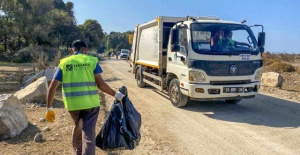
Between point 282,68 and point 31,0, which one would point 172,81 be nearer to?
point 282,68

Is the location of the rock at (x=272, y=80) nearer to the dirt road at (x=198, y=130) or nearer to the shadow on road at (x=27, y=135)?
the dirt road at (x=198, y=130)

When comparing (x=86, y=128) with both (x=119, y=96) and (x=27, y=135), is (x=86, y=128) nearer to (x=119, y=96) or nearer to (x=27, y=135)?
(x=119, y=96)

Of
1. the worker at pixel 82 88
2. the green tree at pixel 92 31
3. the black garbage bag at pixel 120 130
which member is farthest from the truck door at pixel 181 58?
the green tree at pixel 92 31

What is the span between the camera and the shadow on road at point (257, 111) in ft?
22.1

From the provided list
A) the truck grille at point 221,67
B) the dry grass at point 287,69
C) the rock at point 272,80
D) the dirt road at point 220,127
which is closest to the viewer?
the dirt road at point 220,127

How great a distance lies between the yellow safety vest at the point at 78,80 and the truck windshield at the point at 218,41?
13.6 feet

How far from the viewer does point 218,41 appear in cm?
760

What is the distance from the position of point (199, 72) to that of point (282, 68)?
1639 centimetres

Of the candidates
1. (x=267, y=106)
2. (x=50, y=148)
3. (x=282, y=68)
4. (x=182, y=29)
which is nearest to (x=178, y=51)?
(x=182, y=29)

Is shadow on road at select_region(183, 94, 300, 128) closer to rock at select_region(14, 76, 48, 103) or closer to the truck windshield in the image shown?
the truck windshield

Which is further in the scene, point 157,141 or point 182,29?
point 182,29

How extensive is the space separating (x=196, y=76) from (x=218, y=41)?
121 centimetres

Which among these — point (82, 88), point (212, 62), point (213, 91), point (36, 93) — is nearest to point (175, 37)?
point (212, 62)

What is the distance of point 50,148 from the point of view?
4895mm
